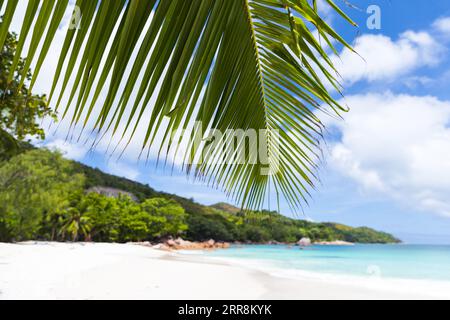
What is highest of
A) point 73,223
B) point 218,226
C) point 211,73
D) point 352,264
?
point 211,73

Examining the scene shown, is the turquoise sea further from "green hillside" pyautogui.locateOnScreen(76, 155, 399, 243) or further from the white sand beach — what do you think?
"green hillside" pyautogui.locateOnScreen(76, 155, 399, 243)

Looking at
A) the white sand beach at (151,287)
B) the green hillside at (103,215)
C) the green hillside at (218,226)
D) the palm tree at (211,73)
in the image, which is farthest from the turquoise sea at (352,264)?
the palm tree at (211,73)

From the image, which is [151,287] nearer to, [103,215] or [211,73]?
[211,73]

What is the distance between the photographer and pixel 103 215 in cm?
3594

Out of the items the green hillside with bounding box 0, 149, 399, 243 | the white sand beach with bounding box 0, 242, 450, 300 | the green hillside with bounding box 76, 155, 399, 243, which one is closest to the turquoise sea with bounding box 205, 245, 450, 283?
the green hillside with bounding box 0, 149, 399, 243

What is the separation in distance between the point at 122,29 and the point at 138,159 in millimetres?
240

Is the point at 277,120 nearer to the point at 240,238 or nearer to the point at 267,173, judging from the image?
the point at 267,173

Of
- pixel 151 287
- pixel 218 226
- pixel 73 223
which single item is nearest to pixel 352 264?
pixel 151 287

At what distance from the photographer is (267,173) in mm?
1133

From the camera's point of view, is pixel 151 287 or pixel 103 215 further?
pixel 103 215

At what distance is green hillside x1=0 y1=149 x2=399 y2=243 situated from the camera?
20.7 metres

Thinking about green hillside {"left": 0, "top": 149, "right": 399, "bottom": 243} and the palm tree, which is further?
green hillside {"left": 0, "top": 149, "right": 399, "bottom": 243}

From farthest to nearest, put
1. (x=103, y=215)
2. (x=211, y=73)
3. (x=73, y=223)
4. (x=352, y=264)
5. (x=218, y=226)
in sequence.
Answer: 1. (x=218, y=226)
2. (x=103, y=215)
3. (x=73, y=223)
4. (x=352, y=264)
5. (x=211, y=73)
